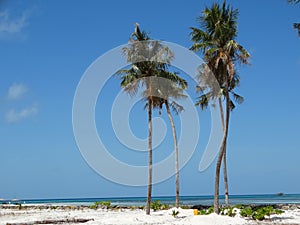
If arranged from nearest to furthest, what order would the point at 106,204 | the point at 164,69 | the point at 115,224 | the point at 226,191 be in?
the point at 115,224
the point at 164,69
the point at 226,191
the point at 106,204

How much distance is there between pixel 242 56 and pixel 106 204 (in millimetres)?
25733

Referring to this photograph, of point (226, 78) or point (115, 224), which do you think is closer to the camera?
point (115, 224)

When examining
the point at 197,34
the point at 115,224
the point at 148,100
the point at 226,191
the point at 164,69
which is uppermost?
the point at 197,34

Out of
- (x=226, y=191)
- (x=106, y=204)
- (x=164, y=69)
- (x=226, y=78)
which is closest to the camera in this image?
(x=226, y=78)

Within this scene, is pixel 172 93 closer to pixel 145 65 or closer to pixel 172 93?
pixel 172 93

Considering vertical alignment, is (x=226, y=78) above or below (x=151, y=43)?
below

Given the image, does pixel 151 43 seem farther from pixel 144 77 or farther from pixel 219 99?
pixel 219 99

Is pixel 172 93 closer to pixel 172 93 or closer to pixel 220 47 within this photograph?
pixel 172 93

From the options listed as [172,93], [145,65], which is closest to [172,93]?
[172,93]

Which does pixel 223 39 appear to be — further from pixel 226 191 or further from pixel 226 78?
pixel 226 191

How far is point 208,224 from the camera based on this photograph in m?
21.3

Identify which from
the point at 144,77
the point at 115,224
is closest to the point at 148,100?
the point at 144,77

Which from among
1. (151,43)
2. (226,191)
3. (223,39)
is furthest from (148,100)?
(226,191)

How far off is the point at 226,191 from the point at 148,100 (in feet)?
37.4
